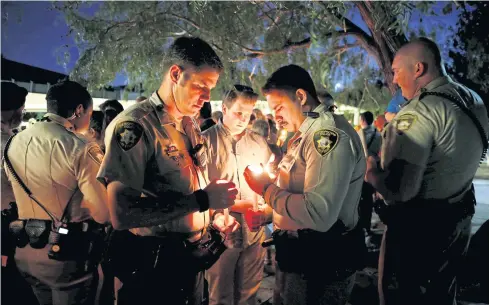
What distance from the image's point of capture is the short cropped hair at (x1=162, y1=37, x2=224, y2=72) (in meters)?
2.57

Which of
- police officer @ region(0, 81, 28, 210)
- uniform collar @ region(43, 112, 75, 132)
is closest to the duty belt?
uniform collar @ region(43, 112, 75, 132)

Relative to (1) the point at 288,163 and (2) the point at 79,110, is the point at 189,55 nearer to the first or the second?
(1) the point at 288,163

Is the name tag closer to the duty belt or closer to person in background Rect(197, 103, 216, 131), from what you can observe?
the duty belt

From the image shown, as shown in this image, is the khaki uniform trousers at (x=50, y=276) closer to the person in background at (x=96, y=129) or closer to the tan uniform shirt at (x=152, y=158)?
the tan uniform shirt at (x=152, y=158)

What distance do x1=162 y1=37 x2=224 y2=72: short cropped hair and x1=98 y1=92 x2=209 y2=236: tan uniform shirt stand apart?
0.91 ft

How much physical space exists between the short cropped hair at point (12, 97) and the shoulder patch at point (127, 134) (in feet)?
7.33

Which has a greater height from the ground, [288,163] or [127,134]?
[127,134]

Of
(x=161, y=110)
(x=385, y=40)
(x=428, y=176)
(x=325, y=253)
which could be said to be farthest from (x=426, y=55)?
(x=385, y=40)

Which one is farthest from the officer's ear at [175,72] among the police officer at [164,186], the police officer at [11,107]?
the police officer at [11,107]

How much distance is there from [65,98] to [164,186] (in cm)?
155

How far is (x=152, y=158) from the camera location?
2416 mm

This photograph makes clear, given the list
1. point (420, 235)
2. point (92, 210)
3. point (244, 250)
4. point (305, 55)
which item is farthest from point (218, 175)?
point (305, 55)

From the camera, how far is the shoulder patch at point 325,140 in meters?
2.45

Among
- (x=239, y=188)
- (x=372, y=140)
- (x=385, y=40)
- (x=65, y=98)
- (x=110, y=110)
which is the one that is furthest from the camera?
(x=385, y=40)
